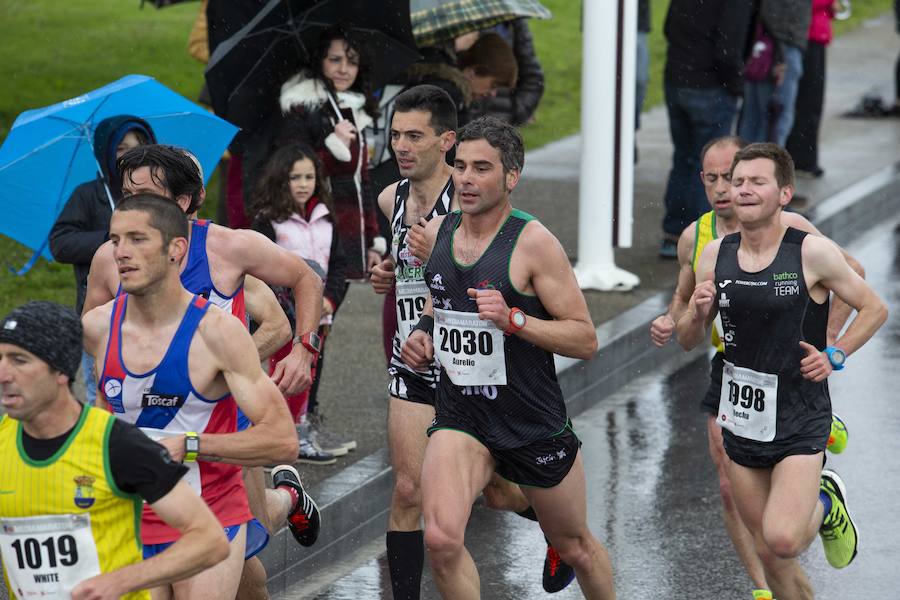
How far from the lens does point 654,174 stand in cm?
1573

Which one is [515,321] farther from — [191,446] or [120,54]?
[120,54]

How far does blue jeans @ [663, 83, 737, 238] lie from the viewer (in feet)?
40.5

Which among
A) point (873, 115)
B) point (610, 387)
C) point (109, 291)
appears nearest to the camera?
point (109, 291)

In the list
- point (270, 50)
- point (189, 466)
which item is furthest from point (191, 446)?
point (270, 50)

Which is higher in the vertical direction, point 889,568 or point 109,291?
point 109,291

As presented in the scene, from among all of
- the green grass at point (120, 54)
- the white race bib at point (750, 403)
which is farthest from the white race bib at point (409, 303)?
the green grass at point (120, 54)

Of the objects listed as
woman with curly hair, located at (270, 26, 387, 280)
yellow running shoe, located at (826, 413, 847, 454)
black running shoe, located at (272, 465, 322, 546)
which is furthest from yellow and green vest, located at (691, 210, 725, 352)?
woman with curly hair, located at (270, 26, 387, 280)

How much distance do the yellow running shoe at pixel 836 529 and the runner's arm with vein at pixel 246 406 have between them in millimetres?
2281

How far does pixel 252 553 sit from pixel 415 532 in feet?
4.05

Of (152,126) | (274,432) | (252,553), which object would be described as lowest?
(252,553)

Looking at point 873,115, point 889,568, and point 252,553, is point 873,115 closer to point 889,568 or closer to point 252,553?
point 889,568

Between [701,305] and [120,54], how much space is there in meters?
15.1

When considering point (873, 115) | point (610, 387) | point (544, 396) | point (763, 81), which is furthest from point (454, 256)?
point (873, 115)

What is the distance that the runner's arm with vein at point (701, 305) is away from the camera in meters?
6.03
